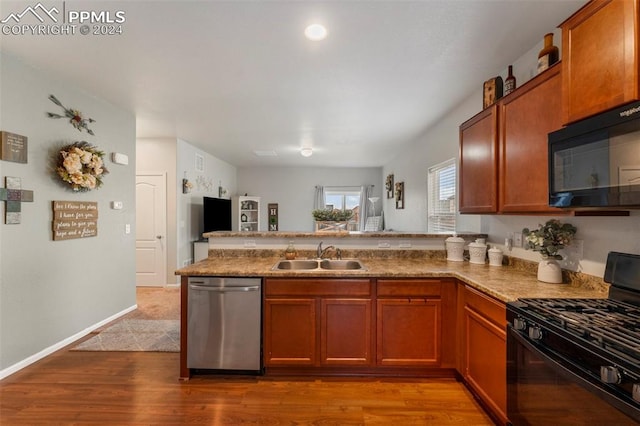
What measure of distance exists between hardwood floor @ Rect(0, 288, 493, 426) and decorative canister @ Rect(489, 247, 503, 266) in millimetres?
1080

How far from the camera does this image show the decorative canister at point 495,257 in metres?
2.57

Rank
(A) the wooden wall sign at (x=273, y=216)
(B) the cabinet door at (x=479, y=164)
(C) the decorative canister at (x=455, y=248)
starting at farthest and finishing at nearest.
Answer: (A) the wooden wall sign at (x=273, y=216) → (C) the decorative canister at (x=455, y=248) → (B) the cabinet door at (x=479, y=164)

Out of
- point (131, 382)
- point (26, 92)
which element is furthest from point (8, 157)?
point (131, 382)

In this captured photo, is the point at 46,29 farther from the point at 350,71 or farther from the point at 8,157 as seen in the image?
the point at 350,71

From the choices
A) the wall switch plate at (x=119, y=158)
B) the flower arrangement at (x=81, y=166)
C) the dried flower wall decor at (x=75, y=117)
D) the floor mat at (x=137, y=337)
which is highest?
the dried flower wall decor at (x=75, y=117)

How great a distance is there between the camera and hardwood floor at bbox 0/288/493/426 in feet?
6.45

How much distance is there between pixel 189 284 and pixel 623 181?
107 inches

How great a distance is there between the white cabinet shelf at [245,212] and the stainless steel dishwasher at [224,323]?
5.30 metres

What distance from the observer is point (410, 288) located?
7.77 feet

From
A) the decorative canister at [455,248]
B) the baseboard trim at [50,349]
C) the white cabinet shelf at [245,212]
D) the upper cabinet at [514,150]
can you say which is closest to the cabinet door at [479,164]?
the upper cabinet at [514,150]

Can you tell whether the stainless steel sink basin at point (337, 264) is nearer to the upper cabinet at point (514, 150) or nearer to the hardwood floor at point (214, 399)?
the hardwood floor at point (214, 399)

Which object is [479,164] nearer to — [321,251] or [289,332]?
[321,251]

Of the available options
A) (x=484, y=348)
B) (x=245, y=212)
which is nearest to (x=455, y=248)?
(x=484, y=348)

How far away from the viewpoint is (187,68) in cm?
258
